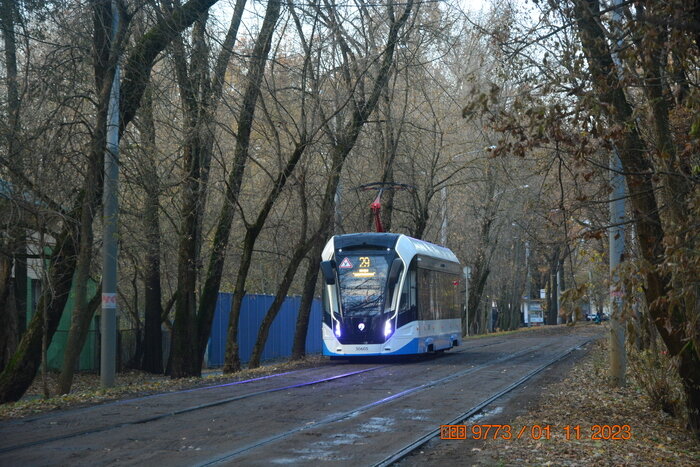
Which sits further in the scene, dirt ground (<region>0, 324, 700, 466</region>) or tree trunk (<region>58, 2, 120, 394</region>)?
tree trunk (<region>58, 2, 120, 394</region>)

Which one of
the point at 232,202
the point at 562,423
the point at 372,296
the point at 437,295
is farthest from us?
the point at 437,295

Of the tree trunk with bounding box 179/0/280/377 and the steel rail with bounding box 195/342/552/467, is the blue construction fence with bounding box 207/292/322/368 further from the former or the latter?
the steel rail with bounding box 195/342/552/467

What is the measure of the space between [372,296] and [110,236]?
336 inches

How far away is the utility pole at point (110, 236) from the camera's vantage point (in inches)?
655

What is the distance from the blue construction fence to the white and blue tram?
11.3m

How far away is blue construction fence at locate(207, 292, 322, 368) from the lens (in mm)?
34844

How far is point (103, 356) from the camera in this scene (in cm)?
1694

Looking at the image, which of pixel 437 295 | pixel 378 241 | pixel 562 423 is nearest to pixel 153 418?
pixel 562 423

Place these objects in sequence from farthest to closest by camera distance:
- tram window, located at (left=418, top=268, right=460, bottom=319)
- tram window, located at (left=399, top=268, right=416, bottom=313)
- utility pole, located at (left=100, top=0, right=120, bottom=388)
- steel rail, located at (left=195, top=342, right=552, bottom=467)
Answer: tram window, located at (left=418, top=268, right=460, bottom=319), tram window, located at (left=399, top=268, right=416, bottom=313), utility pole, located at (left=100, top=0, right=120, bottom=388), steel rail, located at (left=195, top=342, right=552, bottom=467)

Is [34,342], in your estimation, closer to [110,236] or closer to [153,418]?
[110,236]

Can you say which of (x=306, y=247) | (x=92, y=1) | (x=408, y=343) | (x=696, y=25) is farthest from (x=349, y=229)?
(x=696, y=25)

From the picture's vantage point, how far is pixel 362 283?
925 inches

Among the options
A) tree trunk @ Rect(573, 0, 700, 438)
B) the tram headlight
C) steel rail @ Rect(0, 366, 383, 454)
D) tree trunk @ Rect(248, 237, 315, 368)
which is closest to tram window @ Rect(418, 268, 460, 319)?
the tram headlight

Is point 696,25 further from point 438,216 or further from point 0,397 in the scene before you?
point 438,216
